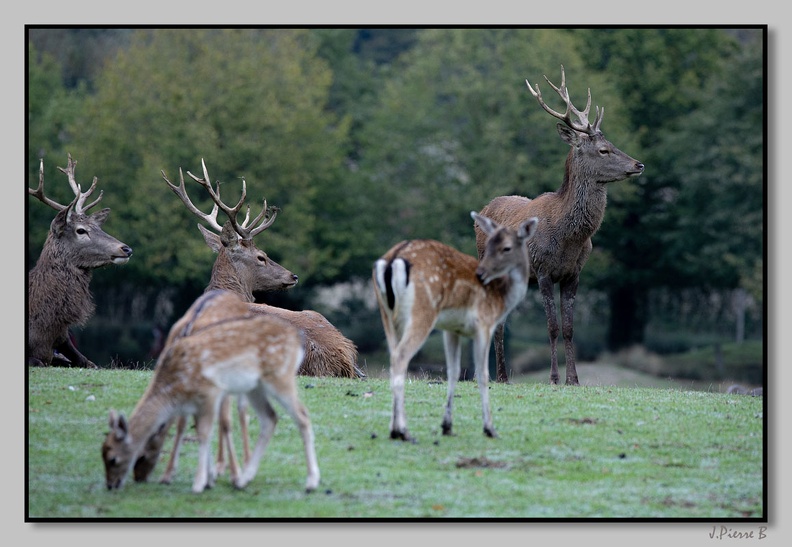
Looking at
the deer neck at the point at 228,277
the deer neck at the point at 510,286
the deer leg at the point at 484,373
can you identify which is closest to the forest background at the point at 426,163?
the deer neck at the point at 228,277

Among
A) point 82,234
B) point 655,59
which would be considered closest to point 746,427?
point 82,234

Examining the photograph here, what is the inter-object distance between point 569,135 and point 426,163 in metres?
20.6

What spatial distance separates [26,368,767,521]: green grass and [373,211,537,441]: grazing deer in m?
0.50

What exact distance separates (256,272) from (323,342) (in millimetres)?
1214

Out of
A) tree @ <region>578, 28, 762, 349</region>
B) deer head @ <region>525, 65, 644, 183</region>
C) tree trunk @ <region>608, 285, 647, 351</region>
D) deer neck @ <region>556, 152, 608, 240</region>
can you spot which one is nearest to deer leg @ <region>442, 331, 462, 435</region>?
deer neck @ <region>556, 152, 608, 240</region>

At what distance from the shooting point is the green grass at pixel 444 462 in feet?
24.4

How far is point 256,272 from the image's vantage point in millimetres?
12609

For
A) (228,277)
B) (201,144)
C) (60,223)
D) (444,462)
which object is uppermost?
(201,144)

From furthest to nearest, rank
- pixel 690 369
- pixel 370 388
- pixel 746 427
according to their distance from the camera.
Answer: pixel 690 369, pixel 370 388, pixel 746 427

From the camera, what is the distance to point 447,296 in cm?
836

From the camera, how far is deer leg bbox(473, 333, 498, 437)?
8539 millimetres

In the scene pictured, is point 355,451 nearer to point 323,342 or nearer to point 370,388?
point 370,388

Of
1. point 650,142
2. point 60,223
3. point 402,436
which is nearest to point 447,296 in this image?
point 402,436

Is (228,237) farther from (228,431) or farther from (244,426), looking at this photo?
(228,431)
